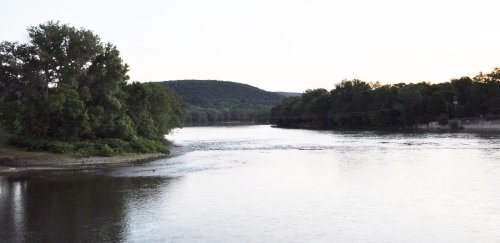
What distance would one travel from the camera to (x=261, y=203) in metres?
30.4

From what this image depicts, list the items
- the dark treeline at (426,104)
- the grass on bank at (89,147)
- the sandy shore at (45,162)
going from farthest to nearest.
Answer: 1. the dark treeline at (426,104)
2. the grass on bank at (89,147)
3. the sandy shore at (45,162)

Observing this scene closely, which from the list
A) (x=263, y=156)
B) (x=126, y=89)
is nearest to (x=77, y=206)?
(x=263, y=156)

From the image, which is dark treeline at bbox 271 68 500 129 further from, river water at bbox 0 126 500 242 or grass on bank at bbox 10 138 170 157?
grass on bank at bbox 10 138 170 157

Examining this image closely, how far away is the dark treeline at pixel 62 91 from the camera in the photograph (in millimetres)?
56688

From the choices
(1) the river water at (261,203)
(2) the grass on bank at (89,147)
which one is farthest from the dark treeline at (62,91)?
(1) the river water at (261,203)

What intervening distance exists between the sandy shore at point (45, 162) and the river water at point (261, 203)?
4.39m

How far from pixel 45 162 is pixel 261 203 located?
30.3 metres

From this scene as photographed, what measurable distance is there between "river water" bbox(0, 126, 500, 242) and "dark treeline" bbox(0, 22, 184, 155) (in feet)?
38.2

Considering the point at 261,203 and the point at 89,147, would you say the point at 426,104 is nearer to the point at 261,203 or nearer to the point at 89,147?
the point at 89,147

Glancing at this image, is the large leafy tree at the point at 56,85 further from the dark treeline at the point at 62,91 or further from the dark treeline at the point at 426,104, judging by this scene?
the dark treeline at the point at 426,104

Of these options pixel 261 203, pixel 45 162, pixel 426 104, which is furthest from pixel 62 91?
pixel 426 104

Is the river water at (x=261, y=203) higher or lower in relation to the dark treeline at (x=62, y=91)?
lower

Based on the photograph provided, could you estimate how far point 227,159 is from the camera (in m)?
60.2

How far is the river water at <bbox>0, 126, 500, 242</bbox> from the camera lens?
22953mm
